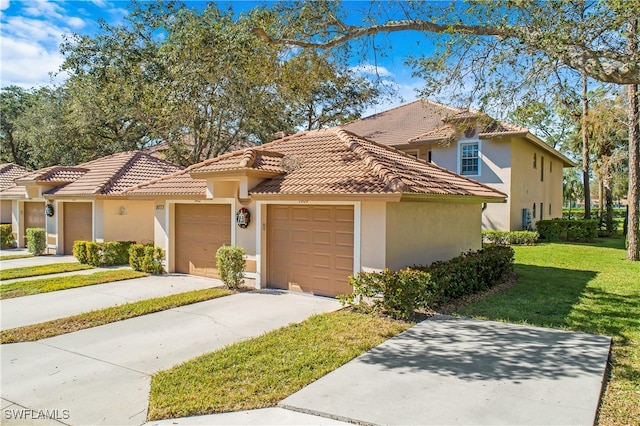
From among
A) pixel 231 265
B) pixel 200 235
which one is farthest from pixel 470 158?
pixel 231 265

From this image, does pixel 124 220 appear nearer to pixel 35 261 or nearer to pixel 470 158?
pixel 35 261

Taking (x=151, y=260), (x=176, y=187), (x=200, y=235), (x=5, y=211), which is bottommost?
(x=151, y=260)

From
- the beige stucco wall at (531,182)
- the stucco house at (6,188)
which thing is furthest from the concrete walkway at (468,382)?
the stucco house at (6,188)

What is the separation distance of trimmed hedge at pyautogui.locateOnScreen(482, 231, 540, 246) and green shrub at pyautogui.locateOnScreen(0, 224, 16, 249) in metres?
24.5

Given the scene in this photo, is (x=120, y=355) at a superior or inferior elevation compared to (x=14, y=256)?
inferior

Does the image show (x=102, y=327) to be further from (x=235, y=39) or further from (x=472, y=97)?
(x=472, y=97)

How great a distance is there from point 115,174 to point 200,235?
8160mm

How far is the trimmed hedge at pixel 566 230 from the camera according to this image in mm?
24047

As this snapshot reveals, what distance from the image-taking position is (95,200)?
17.8 metres

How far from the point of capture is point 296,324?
7926 mm

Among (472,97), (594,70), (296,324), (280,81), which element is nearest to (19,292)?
(296,324)

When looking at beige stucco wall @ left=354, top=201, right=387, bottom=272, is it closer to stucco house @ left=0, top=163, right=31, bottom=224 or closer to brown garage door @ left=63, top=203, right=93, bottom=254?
brown garage door @ left=63, top=203, right=93, bottom=254

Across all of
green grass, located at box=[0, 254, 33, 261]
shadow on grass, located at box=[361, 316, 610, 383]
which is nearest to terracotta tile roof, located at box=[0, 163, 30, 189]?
green grass, located at box=[0, 254, 33, 261]

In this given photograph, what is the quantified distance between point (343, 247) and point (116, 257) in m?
10.0
